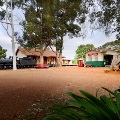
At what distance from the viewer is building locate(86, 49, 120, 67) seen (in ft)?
110

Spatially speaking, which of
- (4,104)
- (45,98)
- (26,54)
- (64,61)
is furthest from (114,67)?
(64,61)

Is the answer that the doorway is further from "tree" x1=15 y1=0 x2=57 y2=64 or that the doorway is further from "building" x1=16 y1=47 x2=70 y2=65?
"building" x1=16 y1=47 x2=70 y2=65

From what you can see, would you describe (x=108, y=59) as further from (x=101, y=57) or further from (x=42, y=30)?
(x=42, y=30)

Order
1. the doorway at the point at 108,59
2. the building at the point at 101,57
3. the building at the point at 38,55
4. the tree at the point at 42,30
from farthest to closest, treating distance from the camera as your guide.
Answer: the building at the point at 38,55 → the doorway at the point at 108,59 → the building at the point at 101,57 → the tree at the point at 42,30

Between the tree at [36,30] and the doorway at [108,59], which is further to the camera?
the doorway at [108,59]

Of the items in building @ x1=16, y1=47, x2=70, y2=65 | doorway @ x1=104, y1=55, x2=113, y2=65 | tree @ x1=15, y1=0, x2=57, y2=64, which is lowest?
doorway @ x1=104, y1=55, x2=113, y2=65

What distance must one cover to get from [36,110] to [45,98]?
4.17 feet

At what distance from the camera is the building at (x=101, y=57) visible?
33425 mm

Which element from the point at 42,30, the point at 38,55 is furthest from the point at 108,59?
the point at 38,55

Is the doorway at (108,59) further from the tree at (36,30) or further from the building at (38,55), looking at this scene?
the building at (38,55)

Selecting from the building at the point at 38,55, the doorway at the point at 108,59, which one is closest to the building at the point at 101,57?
the doorway at the point at 108,59

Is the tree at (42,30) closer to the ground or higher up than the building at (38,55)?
higher up

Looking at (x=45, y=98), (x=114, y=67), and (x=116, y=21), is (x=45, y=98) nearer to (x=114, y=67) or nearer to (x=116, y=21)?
(x=116, y=21)

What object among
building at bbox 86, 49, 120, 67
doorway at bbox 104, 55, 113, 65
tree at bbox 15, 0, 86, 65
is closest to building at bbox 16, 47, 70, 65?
tree at bbox 15, 0, 86, 65
